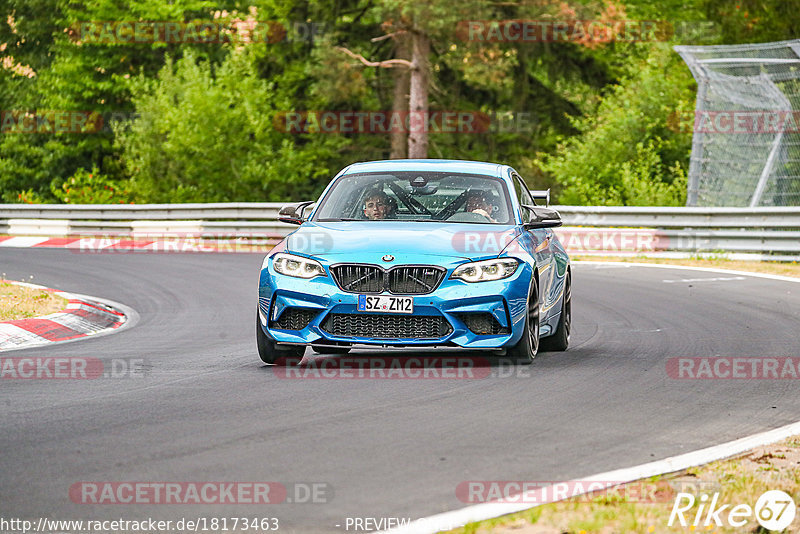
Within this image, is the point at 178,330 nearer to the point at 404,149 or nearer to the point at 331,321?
the point at 331,321

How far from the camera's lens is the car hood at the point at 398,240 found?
31.2ft

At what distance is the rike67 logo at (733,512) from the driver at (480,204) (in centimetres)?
532

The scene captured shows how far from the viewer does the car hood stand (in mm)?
9500

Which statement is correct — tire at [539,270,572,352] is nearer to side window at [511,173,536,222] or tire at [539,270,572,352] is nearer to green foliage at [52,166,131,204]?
side window at [511,173,536,222]

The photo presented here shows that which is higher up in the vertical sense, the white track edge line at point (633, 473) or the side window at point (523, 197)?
the side window at point (523, 197)

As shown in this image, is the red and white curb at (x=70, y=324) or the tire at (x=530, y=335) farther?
the red and white curb at (x=70, y=324)

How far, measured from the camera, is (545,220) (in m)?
10.7

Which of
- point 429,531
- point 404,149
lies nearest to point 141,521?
point 429,531

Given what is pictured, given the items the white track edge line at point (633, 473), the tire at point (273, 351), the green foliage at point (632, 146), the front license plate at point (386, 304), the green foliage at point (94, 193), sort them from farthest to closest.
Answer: the green foliage at point (94, 193), the green foliage at point (632, 146), the tire at point (273, 351), the front license plate at point (386, 304), the white track edge line at point (633, 473)

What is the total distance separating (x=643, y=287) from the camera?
1823 centimetres

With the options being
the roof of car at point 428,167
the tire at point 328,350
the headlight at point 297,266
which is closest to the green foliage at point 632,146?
the roof of car at point 428,167

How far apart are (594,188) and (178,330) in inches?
874

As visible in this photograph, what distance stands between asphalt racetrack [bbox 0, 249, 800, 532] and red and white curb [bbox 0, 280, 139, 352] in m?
0.50

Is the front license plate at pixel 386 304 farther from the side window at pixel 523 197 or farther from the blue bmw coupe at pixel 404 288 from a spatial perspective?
the side window at pixel 523 197
